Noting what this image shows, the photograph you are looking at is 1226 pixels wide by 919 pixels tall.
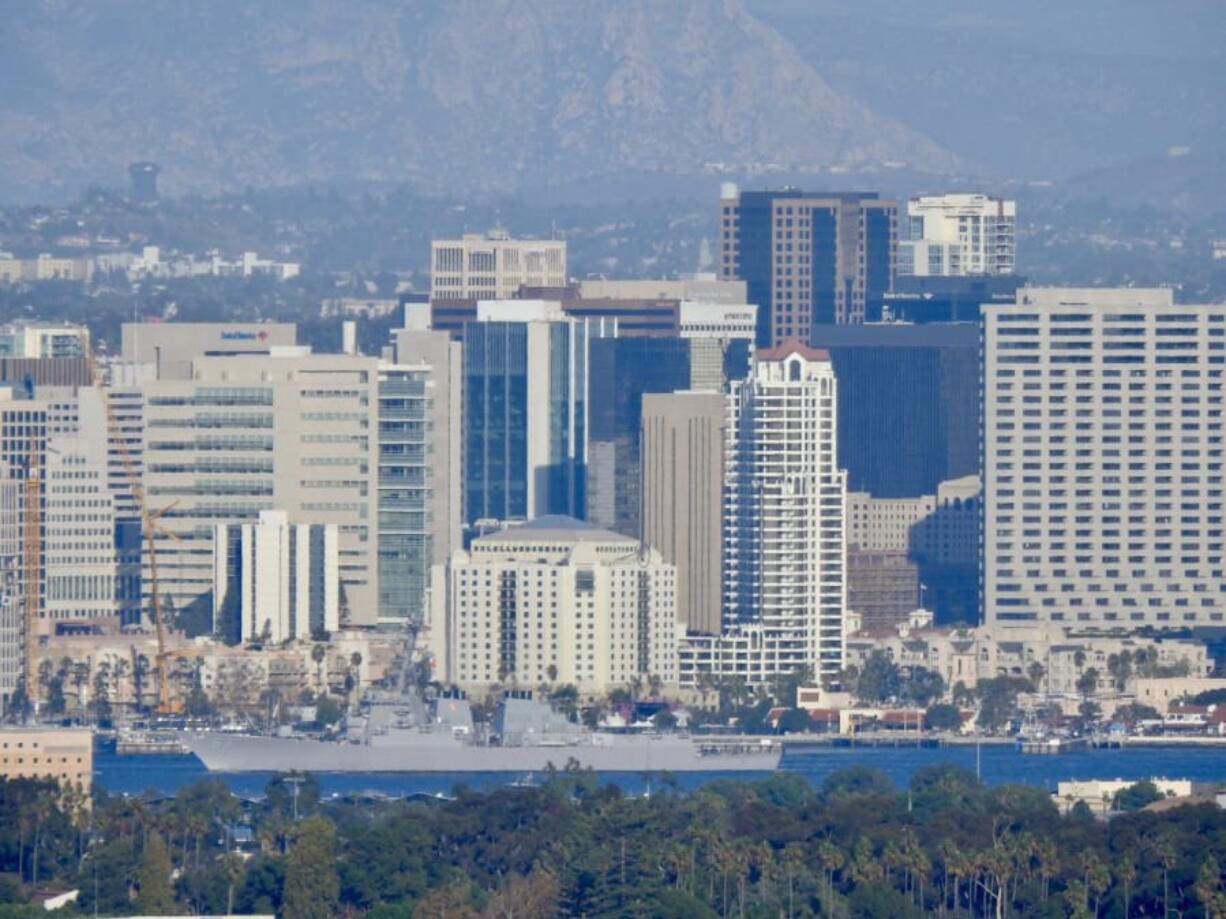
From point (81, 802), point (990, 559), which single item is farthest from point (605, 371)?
point (81, 802)

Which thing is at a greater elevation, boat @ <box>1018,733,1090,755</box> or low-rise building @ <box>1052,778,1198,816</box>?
boat @ <box>1018,733,1090,755</box>

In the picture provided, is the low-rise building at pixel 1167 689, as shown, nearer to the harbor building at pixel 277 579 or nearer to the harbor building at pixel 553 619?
the harbor building at pixel 553 619

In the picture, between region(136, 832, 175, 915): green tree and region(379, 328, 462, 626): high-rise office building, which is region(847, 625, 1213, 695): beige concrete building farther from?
region(136, 832, 175, 915): green tree

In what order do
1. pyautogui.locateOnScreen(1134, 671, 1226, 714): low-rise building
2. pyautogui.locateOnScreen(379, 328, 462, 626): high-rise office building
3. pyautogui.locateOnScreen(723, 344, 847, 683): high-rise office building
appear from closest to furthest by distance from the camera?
pyautogui.locateOnScreen(1134, 671, 1226, 714): low-rise building < pyautogui.locateOnScreen(723, 344, 847, 683): high-rise office building < pyautogui.locateOnScreen(379, 328, 462, 626): high-rise office building

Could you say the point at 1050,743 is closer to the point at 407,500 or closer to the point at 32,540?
the point at 407,500

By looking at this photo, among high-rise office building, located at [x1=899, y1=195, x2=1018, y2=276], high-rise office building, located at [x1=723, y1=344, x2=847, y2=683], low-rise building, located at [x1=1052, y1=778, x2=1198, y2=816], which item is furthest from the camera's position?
high-rise office building, located at [x1=899, y1=195, x2=1018, y2=276]

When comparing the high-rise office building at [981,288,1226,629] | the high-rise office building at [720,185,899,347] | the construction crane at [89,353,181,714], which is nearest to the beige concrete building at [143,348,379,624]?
the construction crane at [89,353,181,714]

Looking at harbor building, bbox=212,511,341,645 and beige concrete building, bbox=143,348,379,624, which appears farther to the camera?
beige concrete building, bbox=143,348,379,624

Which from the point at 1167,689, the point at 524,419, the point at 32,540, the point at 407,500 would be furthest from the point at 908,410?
the point at 32,540
